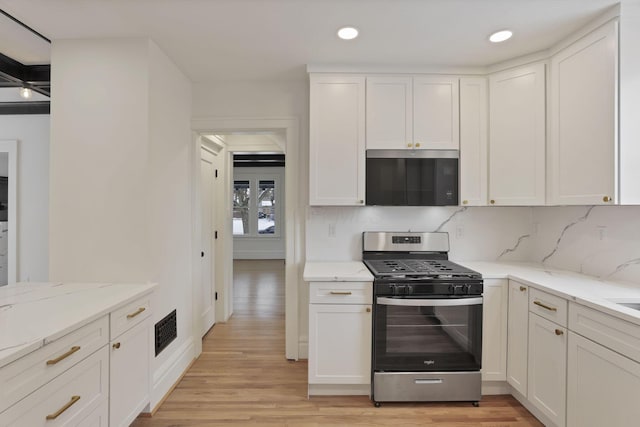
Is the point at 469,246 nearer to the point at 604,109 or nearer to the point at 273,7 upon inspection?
the point at 604,109

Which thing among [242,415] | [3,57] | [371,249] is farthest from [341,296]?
[3,57]

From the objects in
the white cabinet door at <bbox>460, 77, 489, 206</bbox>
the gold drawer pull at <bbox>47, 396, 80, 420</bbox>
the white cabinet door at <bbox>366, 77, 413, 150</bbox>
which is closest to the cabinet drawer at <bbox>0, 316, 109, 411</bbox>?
the gold drawer pull at <bbox>47, 396, 80, 420</bbox>

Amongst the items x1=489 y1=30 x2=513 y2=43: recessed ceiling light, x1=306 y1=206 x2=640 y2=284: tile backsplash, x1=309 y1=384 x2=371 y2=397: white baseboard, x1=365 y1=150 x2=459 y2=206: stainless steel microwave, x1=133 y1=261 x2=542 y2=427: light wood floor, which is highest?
x1=489 y1=30 x2=513 y2=43: recessed ceiling light

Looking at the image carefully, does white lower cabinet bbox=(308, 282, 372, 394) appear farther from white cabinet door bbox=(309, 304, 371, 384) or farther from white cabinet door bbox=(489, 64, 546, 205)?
white cabinet door bbox=(489, 64, 546, 205)

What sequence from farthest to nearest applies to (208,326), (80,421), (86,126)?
(208,326) → (86,126) → (80,421)

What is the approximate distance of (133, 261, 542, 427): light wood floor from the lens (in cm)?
212

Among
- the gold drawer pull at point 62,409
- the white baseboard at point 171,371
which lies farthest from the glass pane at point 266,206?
the gold drawer pull at point 62,409

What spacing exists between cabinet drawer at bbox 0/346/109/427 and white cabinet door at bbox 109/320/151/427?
0.25 feet

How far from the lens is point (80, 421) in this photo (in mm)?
1474

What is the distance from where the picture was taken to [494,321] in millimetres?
2320

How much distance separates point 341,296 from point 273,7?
192 cm

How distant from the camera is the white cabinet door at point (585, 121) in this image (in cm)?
187

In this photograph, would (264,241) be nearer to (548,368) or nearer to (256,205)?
(256,205)

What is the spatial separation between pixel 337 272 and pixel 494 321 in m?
1.21
